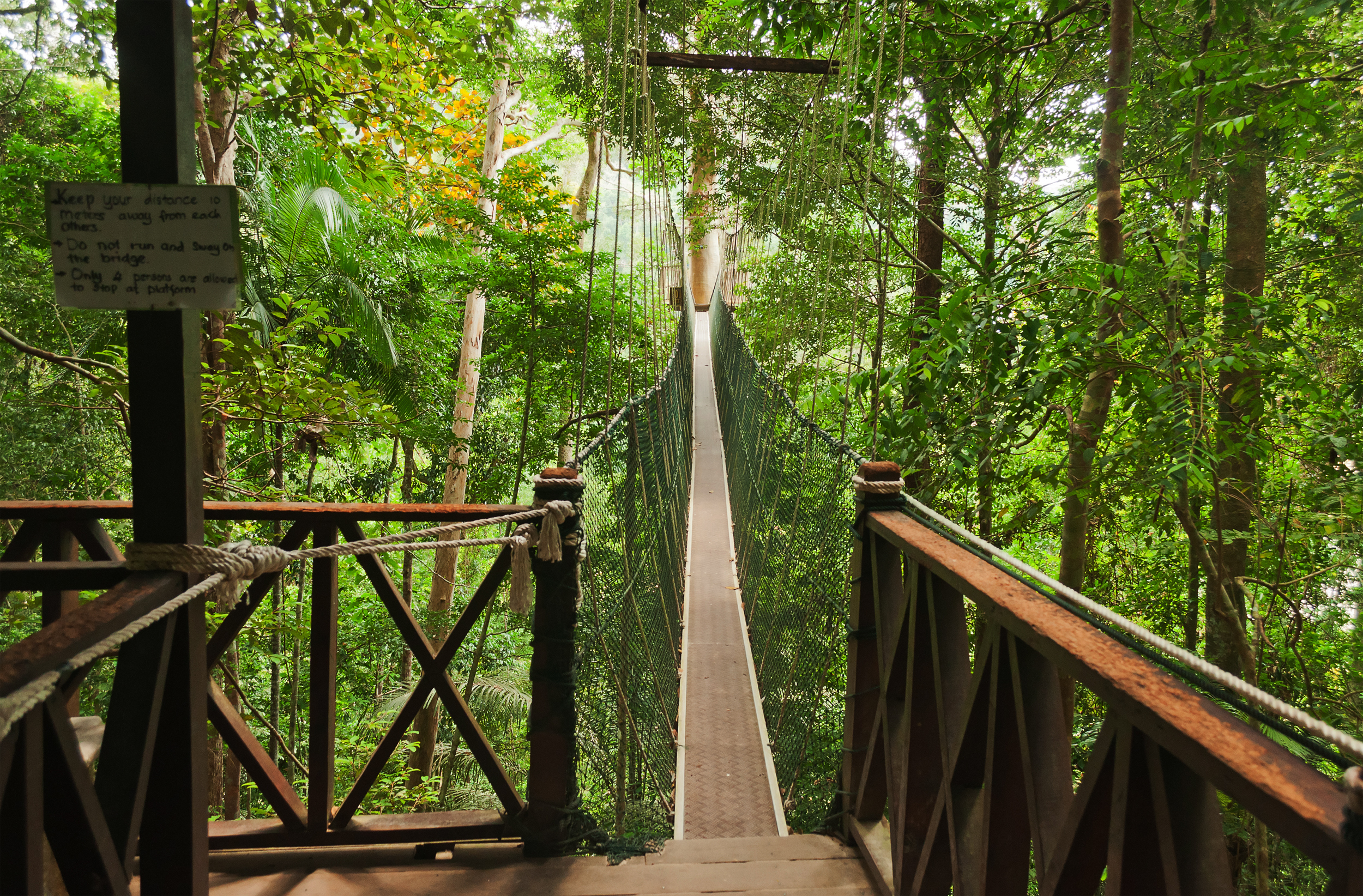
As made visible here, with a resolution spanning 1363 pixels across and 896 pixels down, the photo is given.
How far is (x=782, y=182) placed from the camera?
16.5 feet


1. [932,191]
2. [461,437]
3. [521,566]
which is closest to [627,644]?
[521,566]

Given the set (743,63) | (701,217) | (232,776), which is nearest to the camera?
(743,63)

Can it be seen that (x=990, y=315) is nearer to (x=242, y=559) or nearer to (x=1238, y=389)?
(x=1238, y=389)

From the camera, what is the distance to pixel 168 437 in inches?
32.9

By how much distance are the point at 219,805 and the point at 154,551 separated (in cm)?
395

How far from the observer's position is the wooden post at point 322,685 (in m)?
1.24

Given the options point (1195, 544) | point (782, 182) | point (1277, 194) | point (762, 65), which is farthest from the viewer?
point (782, 182)

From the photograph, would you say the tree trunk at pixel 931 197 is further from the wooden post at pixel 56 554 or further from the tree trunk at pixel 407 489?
the tree trunk at pixel 407 489

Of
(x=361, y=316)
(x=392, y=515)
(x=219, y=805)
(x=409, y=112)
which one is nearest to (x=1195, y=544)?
(x=392, y=515)

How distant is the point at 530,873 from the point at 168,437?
0.86 m

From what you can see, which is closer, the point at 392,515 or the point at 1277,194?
the point at 392,515

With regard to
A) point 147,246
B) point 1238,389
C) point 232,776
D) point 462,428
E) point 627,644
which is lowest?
point 232,776

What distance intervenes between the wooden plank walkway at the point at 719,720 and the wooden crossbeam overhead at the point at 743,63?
2178 mm

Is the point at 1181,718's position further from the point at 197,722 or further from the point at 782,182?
the point at 782,182
